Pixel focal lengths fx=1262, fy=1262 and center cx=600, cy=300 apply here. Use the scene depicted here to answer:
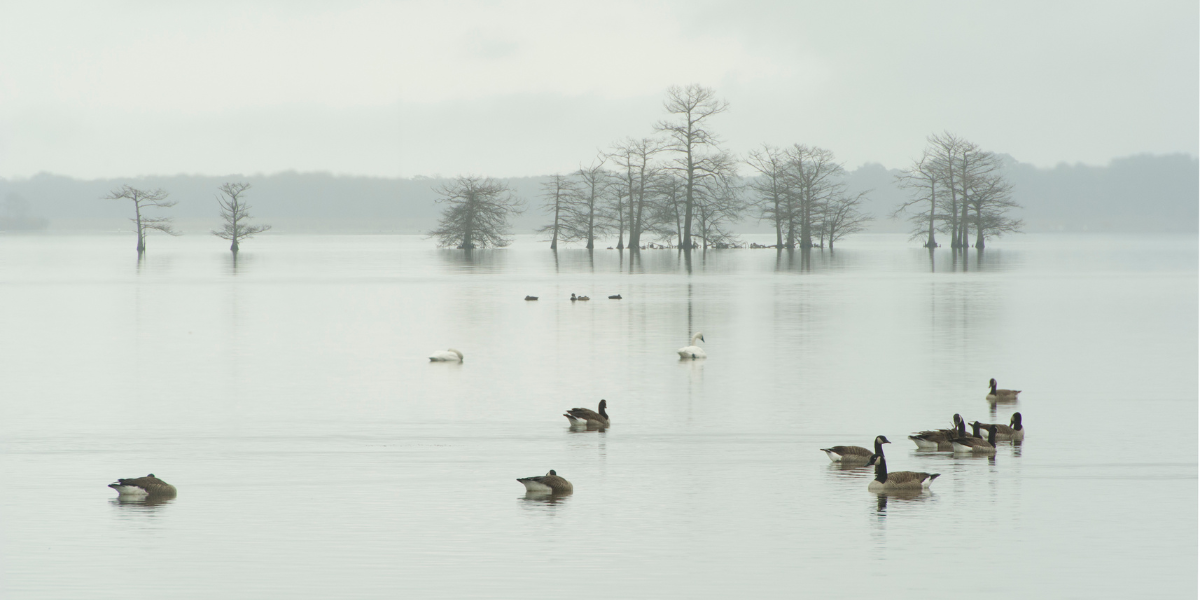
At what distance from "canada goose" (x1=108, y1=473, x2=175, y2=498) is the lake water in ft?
0.72

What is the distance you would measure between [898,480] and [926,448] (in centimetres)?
289

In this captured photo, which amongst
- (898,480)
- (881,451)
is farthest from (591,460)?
(898,480)

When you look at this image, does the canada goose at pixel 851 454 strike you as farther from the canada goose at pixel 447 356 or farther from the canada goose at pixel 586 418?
the canada goose at pixel 447 356

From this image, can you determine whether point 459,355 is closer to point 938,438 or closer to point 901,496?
point 938,438

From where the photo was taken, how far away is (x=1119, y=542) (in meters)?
11.7

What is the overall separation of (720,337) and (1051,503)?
19.1 metres

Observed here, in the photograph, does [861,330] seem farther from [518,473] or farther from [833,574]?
[833,574]

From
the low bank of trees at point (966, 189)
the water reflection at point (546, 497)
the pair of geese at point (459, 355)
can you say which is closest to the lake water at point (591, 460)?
the water reflection at point (546, 497)

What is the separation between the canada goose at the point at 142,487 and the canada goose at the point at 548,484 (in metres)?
3.86

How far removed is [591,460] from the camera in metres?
15.7

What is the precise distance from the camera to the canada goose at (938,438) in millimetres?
16016

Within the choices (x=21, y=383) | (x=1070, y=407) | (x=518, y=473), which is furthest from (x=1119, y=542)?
(x=21, y=383)

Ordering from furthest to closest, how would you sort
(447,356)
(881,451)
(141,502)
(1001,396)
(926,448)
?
(447,356) < (1001,396) < (926,448) < (881,451) < (141,502)

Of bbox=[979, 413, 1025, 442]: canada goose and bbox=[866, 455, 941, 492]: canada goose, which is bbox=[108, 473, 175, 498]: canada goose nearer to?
bbox=[866, 455, 941, 492]: canada goose
